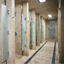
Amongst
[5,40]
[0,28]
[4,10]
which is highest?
[4,10]

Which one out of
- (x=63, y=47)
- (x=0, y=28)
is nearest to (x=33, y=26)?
(x=63, y=47)

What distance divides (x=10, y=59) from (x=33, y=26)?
14.1 feet

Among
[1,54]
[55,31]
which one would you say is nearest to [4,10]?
[1,54]

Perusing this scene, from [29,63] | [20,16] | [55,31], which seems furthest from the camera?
[55,31]

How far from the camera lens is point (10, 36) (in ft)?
10.3

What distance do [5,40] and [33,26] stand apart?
4484 mm

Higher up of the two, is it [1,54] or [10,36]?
[10,36]

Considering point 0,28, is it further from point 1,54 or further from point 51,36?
point 51,36

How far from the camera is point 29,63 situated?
4.01 metres

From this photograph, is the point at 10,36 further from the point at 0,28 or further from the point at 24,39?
the point at 24,39

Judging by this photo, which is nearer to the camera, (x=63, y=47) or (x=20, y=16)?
(x=63, y=47)

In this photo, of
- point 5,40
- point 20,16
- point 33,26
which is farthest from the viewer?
point 33,26

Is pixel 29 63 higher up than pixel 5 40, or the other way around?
pixel 5 40

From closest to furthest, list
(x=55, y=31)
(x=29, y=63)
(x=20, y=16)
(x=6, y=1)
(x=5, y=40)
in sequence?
(x=5, y=40) < (x=6, y=1) < (x=29, y=63) < (x=20, y=16) < (x=55, y=31)
